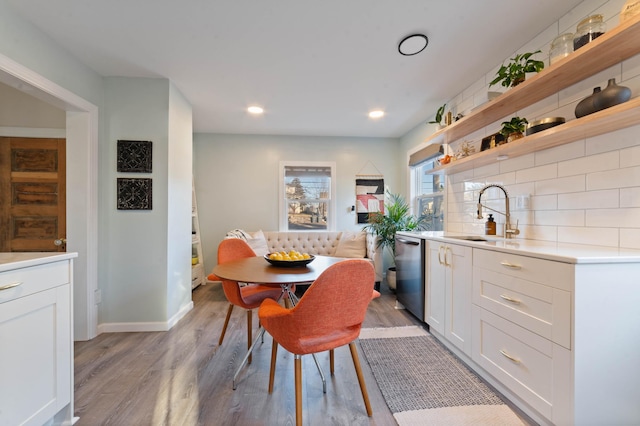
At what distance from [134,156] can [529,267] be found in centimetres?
325

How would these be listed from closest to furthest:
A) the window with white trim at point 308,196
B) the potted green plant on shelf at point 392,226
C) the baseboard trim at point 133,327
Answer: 1. the baseboard trim at point 133,327
2. the potted green plant on shelf at point 392,226
3. the window with white trim at point 308,196

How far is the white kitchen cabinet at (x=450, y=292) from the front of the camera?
1.95 m

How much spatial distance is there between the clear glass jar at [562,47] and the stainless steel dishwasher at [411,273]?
63.7 inches

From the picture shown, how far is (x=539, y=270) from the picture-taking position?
4.50 ft

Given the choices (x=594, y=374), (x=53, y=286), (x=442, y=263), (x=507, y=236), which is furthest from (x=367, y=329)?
(x=53, y=286)

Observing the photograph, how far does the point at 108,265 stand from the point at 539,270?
3.40 m

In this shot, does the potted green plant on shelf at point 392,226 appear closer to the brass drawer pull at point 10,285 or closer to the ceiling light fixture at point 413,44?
the ceiling light fixture at point 413,44

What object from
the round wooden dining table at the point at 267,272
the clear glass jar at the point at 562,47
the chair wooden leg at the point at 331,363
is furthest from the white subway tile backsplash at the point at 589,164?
the chair wooden leg at the point at 331,363

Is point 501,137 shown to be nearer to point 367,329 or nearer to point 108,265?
point 367,329

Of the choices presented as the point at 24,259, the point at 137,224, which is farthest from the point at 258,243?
the point at 24,259

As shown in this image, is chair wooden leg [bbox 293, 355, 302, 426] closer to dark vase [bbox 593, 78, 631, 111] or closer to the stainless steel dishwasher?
the stainless steel dishwasher

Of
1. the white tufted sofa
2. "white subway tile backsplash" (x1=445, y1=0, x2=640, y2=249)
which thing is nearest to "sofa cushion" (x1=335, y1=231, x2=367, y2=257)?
the white tufted sofa

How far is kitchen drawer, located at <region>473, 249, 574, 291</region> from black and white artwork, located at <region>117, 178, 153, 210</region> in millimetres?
2907

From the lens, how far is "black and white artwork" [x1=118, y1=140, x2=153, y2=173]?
258cm
